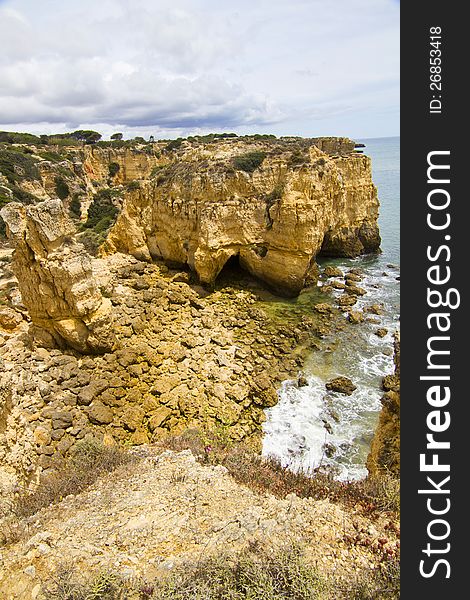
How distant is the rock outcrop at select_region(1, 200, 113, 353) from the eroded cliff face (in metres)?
6.06

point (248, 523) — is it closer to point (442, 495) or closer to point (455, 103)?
point (442, 495)

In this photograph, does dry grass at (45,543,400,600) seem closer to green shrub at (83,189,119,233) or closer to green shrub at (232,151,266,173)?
green shrub at (232,151,266,173)

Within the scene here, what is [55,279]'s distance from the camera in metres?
9.57

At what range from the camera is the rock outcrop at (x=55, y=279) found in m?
9.39

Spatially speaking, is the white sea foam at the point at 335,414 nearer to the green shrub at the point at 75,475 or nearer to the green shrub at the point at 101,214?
the green shrub at the point at 75,475

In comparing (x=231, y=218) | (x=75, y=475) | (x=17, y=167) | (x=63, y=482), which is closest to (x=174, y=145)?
(x=17, y=167)

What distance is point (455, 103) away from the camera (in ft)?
11.6

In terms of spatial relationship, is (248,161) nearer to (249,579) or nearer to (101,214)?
(101,214)

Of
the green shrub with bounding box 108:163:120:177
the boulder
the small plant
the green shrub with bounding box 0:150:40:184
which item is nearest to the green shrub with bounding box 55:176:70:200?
the green shrub with bounding box 0:150:40:184

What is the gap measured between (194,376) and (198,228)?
7.38 meters

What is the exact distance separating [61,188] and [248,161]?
20574 mm

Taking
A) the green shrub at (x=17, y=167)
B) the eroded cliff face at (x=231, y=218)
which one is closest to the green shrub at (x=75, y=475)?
the eroded cliff face at (x=231, y=218)

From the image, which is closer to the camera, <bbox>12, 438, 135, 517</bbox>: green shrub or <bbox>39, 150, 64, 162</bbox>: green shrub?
<bbox>12, 438, 135, 517</bbox>: green shrub

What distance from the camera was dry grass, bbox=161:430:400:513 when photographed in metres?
4.75
